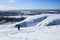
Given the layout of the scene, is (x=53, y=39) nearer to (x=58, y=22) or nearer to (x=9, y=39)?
(x=9, y=39)

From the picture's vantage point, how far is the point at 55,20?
82.4 feet

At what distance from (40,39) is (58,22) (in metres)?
14.2

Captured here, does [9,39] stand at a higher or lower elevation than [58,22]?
higher

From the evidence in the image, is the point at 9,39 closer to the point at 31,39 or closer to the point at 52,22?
the point at 31,39

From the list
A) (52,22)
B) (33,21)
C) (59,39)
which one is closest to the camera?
(59,39)

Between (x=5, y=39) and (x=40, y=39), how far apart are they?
3163 mm

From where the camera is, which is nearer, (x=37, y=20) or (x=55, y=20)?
(x=55, y=20)

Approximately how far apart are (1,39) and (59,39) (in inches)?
206

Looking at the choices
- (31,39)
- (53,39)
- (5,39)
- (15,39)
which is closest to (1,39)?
(5,39)

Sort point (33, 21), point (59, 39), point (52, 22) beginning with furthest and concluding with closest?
point (33, 21) < point (52, 22) < point (59, 39)

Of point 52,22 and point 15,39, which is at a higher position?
point 15,39

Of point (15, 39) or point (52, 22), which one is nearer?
point (15, 39)

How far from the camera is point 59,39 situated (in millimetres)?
11062

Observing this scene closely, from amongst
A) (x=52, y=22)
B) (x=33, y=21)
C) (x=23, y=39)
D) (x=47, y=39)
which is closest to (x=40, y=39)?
(x=47, y=39)
